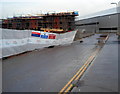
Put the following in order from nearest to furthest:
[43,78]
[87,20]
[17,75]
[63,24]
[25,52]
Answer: [43,78], [17,75], [25,52], [63,24], [87,20]

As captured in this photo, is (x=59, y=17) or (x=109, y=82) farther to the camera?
(x=59, y=17)

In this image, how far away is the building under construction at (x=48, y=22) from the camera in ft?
256

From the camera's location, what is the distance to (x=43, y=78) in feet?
24.2

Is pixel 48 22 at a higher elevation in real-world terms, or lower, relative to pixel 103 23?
higher

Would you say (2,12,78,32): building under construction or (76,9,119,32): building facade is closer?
(2,12,78,32): building under construction

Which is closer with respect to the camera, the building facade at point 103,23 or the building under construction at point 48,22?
the building under construction at point 48,22

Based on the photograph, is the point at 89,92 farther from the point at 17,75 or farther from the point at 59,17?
the point at 59,17

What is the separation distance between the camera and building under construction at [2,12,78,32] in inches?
3068

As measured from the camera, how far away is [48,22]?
262 ft

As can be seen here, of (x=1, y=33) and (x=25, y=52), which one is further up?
(x=1, y=33)

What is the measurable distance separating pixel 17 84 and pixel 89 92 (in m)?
3.04

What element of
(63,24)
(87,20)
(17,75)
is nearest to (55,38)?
(17,75)

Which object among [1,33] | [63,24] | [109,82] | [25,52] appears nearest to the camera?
[109,82]

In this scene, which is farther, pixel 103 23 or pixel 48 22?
pixel 103 23
